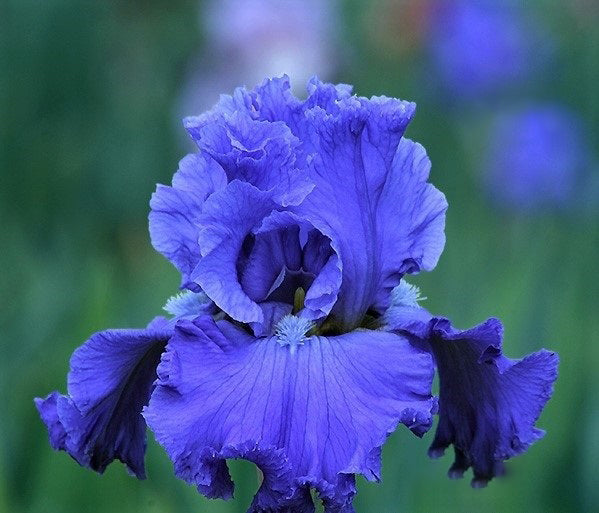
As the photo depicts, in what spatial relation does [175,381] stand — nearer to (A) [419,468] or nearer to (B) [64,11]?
(A) [419,468]

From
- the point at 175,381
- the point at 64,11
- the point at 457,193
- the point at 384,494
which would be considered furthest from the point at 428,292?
the point at 64,11

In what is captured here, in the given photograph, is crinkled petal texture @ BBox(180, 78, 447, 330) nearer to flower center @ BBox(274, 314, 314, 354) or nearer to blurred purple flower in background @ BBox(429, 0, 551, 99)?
flower center @ BBox(274, 314, 314, 354)

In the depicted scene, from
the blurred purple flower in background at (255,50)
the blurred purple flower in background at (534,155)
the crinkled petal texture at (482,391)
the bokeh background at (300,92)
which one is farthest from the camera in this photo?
the blurred purple flower in background at (255,50)

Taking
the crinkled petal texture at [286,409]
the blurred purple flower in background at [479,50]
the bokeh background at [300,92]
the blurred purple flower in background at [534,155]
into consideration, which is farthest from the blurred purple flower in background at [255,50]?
the crinkled petal texture at [286,409]

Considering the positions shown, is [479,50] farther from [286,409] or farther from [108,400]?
[286,409]

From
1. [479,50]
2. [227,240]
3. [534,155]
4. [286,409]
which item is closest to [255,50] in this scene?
[479,50]

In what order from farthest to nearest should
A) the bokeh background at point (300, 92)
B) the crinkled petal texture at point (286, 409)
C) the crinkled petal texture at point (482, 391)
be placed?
the bokeh background at point (300, 92)
the crinkled petal texture at point (482, 391)
the crinkled petal texture at point (286, 409)

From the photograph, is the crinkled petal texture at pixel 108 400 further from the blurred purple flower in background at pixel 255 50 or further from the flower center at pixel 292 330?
the blurred purple flower in background at pixel 255 50
